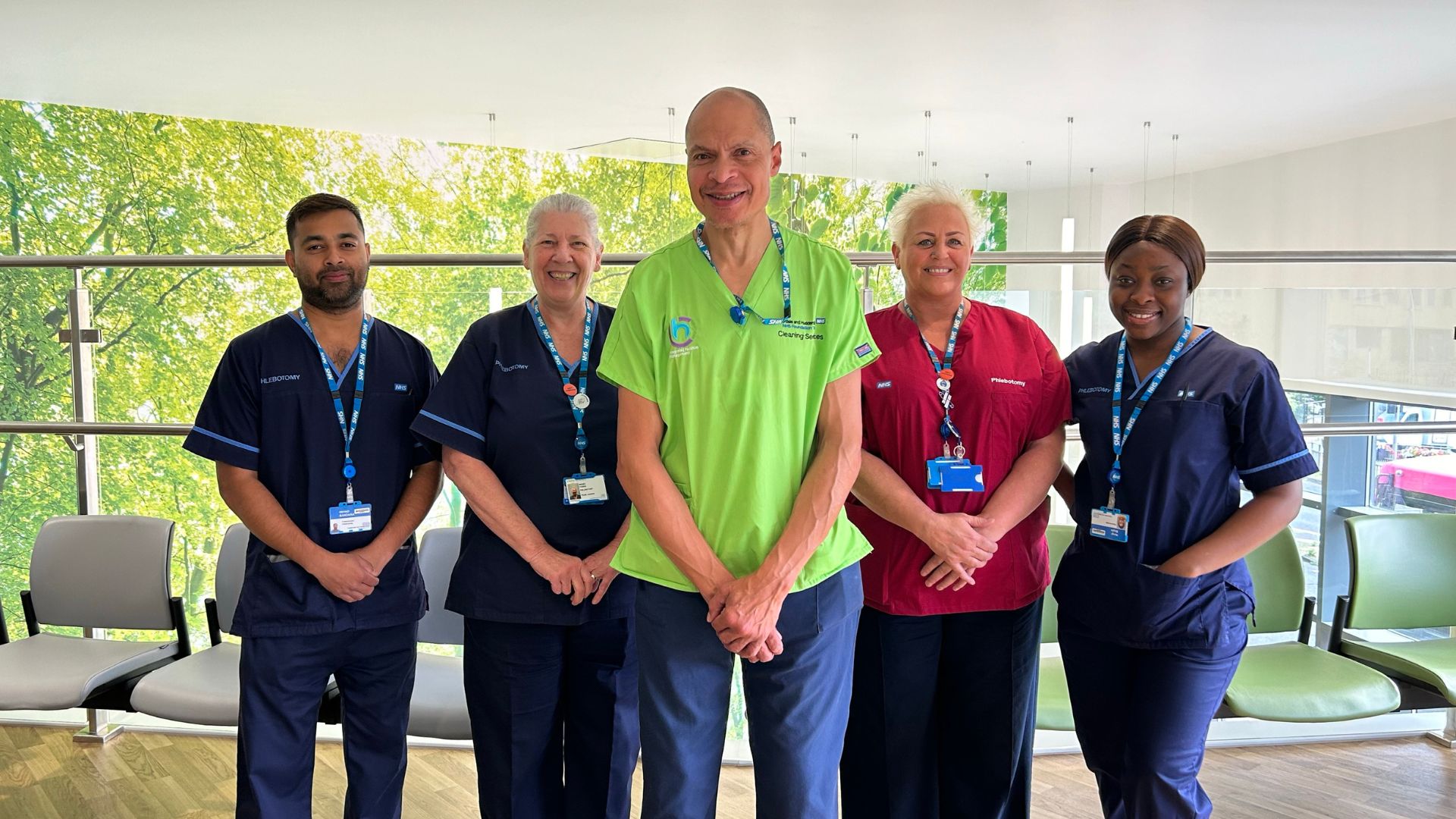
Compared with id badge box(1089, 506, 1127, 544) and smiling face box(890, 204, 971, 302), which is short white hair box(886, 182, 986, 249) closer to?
smiling face box(890, 204, 971, 302)

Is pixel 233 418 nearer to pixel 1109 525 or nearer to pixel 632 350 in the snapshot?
pixel 632 350

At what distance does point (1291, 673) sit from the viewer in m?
2.79

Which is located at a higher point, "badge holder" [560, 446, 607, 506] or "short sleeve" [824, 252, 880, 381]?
"short sleeve" [824, 252, 880, 381]

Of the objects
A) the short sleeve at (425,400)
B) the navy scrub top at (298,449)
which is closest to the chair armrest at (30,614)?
the navy scrub top at (298,449)

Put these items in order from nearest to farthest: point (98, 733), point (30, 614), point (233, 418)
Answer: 1. point (233, 418)
2. point (30, 614)
3. point (98, 733)

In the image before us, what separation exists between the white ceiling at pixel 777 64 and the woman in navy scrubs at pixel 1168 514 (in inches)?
147

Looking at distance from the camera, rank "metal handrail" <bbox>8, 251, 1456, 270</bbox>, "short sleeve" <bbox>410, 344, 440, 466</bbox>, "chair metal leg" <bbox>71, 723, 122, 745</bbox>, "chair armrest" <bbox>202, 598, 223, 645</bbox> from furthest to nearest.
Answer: "chair metal leg" <bbox>71, 723, 122, 745</bbox> < "chair armrest" <bbox>202, 598, 223, 645</bbox> < "metal handrail" <bbox>8, 251, 1456, 270</bbox> < "short sleeve" <bbox>410, 344, 440, 466</bbox>

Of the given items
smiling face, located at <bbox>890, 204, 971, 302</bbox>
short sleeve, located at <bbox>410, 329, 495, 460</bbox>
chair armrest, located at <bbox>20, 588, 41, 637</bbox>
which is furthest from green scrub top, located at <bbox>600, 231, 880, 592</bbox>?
chair armrest, located at <bbox>20, 588, 41, 637</bbox>

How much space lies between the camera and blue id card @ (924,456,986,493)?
2068 millimetres

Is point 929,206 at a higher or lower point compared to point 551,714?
higher

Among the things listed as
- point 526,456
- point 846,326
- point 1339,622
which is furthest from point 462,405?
point 1339,622

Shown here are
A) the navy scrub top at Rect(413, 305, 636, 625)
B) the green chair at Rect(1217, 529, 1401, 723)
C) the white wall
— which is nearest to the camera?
the navy scrub top at Rect(413, 305, 636, 625)

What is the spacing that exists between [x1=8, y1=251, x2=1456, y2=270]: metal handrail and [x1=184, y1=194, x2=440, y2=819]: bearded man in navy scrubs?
0.46m

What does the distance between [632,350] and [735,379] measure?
0.60ft
